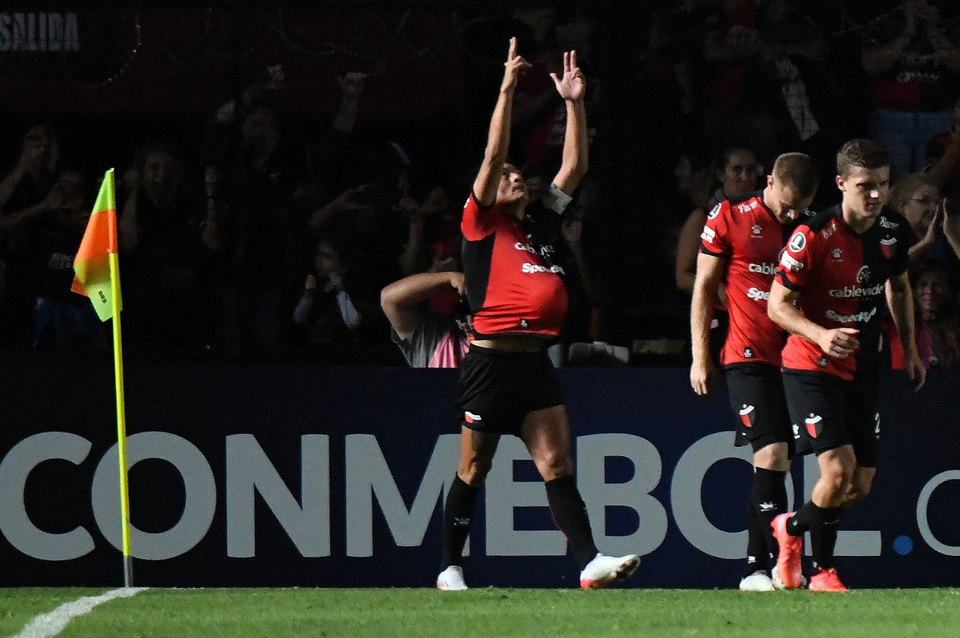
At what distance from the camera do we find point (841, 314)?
7.66 metres

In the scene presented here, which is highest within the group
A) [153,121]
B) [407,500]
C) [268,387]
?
[153,121]

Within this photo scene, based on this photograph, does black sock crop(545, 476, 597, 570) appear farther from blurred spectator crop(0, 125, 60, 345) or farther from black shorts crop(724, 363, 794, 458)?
blurred spectator crop(0, 125, 60, 345)

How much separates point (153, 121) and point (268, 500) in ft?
7.02

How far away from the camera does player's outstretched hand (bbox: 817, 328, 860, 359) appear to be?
7109mm

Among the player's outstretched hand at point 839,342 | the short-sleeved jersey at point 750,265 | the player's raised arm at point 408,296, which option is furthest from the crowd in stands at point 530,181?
the player's outstretched hand at point 839,342

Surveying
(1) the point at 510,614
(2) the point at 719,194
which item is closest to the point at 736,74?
(2) the point at 719,194

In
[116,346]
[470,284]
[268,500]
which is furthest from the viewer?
[268,500]

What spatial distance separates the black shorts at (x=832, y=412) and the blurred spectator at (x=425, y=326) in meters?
2.20

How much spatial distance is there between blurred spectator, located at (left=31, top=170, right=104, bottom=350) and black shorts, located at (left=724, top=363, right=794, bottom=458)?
3627 millimetres

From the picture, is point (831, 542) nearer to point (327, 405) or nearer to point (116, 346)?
point (327, 405)

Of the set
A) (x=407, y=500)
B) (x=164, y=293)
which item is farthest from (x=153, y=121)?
(x=407, y=500)

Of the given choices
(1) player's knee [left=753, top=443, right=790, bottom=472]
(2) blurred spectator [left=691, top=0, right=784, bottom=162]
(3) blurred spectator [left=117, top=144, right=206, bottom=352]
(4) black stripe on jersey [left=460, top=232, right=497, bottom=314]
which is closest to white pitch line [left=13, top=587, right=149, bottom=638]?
(4) black stripe on jersey [left=460, top=232, right=497, bottom=314]

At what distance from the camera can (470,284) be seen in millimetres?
7883

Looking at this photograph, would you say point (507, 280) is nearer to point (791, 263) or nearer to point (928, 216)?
point (791, 263)
